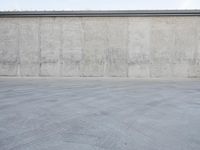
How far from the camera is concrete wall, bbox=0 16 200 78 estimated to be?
11961 millimetres

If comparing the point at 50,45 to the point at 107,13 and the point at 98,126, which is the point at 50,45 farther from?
the point at 98,126

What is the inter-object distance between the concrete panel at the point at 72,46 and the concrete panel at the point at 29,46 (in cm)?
172

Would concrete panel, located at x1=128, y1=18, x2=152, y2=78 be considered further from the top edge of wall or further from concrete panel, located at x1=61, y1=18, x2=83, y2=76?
concrete panel, located at x1=61, y1=18, x2=83, y2=76

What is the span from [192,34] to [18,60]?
10.8 metres

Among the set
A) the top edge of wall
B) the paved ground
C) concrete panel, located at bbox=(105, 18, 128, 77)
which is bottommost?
the paved ground

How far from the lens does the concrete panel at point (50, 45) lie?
12.4 m

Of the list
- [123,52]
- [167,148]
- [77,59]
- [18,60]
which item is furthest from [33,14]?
[167,148]

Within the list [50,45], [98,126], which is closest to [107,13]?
[50,45]

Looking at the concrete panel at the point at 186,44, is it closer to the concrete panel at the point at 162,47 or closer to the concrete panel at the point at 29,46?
the concrete panel at the point at 162,47

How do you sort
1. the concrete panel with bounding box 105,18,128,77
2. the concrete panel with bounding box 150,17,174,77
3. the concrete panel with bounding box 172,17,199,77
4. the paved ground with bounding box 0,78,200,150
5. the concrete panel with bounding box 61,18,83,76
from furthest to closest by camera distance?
the concrete panel with bounding box 61,18,83,76 → the concrete panel with bounding box 105,18,128,77 → the concrete panel with bounding box 150,17,174,77 → the concrete panel with bounding box 172,17,199,77 → the paved ground with bounding box 0,78,200,150

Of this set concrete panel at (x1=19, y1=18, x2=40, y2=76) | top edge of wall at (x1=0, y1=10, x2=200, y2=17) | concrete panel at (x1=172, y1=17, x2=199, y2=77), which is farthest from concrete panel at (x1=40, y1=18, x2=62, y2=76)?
concrete panel at (x1=172, y1=17, x2=199, y2=77)

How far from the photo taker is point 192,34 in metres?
11.9

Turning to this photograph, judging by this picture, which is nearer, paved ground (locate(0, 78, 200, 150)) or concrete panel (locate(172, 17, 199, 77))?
paved ground (locate(0, 78, 200, 150))

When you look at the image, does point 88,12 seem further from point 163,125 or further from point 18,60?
point 163,125
